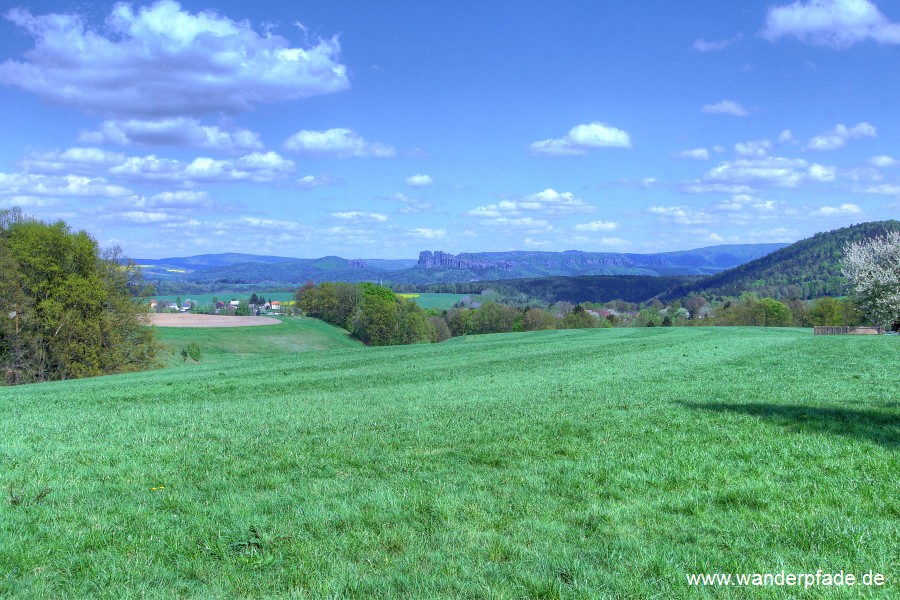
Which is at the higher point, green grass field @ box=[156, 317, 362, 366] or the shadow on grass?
the shadow on grass

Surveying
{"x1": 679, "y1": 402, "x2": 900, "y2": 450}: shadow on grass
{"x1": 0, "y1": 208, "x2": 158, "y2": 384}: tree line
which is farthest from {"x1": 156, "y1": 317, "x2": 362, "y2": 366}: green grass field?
{"x1": 679, "y1": 402, "x2": 900, "y2": 450}: shadow on grass

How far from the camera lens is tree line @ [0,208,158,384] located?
Answer: 45406 mm

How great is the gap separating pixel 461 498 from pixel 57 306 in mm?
49175

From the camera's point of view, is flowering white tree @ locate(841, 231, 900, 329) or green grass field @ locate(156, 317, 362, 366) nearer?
flowering white tree @ locate(841, 231, 900, 329)

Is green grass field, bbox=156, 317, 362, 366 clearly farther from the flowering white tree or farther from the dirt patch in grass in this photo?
the flowering white tree

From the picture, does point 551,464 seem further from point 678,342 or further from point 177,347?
point 177,347

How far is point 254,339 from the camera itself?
100250mm

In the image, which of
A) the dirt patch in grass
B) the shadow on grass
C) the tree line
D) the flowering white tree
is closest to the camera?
the shadow on grass

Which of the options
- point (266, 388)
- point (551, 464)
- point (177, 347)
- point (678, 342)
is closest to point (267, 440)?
point (551, 464)

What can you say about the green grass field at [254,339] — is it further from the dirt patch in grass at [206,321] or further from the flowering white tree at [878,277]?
the flowering white tree at [878,277]

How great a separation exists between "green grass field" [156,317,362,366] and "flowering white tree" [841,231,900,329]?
63.4m

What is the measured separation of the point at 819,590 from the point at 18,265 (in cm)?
5383

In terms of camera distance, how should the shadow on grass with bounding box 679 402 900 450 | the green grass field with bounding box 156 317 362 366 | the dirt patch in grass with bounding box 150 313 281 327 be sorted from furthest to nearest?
1. the dirt patch in grass with bounding box 150 313 281 327
2. the green grass field with bounding box 156 317 362 366
3. the shadow on grass with bounding box 679 402 900 450

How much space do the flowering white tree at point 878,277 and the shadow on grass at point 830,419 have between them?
2730 centimetres
